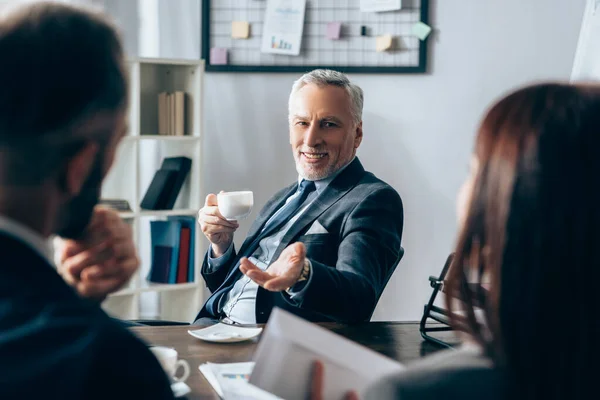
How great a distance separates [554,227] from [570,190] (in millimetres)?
43

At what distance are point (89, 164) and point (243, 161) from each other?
8.58ft

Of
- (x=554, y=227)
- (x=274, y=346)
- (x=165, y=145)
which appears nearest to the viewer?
(x=554, y=227)

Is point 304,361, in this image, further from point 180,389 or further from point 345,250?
point 345,250

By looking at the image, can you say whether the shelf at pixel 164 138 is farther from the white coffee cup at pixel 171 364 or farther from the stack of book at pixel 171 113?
the white coffee cup at pixel 171 364

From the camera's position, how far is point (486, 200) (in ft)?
2.50

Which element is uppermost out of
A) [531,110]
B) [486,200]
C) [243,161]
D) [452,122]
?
[531,110]

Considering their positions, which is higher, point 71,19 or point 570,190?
point 71,19

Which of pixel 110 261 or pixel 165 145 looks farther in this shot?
pixel 165 145

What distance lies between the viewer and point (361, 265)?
70.6 inches

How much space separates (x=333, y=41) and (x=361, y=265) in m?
1.82

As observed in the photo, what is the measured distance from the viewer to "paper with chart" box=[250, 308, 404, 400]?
0.99 m

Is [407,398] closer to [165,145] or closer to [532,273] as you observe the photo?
[532,273]

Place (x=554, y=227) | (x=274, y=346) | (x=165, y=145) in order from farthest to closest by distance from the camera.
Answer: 1. (x=165, y=145)
2. (x=274, y=346)
3. (x=554, y=227)

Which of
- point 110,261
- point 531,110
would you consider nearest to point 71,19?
point 110,261
